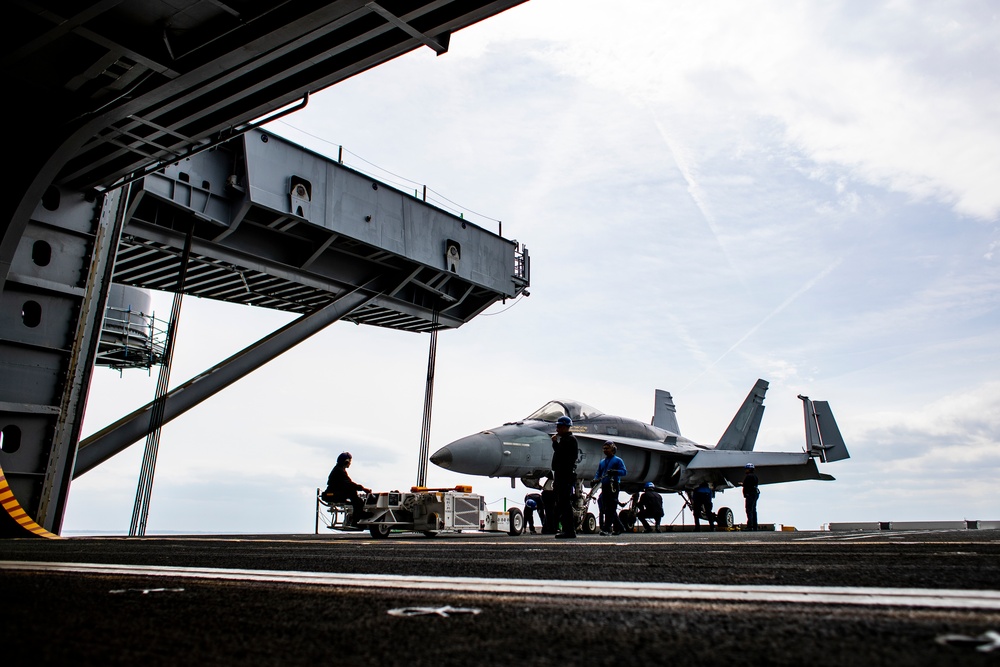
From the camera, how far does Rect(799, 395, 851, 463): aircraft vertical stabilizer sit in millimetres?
24234

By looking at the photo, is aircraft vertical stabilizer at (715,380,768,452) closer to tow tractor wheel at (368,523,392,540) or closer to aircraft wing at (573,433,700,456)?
aircraft wing at (573,433,700,456)

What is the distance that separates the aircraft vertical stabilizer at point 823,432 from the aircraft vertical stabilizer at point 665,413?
5424mm

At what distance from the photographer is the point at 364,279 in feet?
67.7

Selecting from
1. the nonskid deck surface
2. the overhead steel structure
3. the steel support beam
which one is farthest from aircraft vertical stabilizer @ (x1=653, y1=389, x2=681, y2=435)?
the nonskid deck surface

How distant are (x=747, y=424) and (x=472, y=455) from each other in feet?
51.0

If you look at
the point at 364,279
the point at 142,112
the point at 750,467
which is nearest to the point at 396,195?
the point at 364,279

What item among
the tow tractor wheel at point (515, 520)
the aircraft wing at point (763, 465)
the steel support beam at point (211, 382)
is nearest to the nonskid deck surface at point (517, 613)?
the tow tractor wheel at point (515, 520)

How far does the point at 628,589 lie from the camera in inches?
110

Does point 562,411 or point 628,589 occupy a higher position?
point 562,411

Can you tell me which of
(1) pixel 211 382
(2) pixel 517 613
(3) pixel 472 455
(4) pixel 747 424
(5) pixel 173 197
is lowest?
(2) pixel 517 613

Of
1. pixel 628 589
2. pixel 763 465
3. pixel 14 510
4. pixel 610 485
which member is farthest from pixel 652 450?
pixel 628 589

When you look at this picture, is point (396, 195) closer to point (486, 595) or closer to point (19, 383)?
point (19, 383)

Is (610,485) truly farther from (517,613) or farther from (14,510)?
(517,613)

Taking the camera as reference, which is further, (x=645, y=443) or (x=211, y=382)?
(x=645, y=443)
